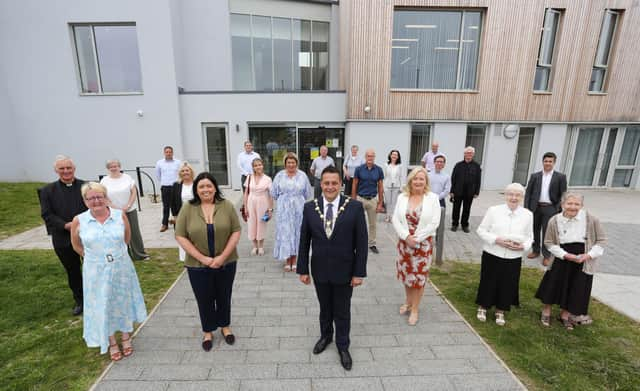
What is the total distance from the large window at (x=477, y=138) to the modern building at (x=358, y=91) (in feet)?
0.19

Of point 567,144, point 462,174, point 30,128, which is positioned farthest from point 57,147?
point 567,144

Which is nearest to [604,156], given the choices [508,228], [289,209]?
[508,228]

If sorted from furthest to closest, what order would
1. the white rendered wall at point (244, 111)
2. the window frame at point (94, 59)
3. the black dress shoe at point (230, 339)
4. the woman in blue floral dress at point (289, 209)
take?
the white rendered wall at point (244, 111)
the window frame at point (94, 59)
the woman in blue floral dress at point (289, 209)
the black dress shoe at point (230, 339)

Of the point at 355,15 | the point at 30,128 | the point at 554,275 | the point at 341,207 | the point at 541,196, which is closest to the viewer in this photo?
the point at 341,207

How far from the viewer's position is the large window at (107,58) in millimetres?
10156

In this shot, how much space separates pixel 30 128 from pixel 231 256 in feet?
40.3

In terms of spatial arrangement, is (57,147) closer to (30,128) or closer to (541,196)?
(30,128)

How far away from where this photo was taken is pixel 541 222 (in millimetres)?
5238

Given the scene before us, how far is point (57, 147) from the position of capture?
416 inches

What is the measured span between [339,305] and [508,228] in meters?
2.00

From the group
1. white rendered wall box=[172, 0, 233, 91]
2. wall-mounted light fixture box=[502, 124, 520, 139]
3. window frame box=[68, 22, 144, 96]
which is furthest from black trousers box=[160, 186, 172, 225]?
wall-mounted light fixture box=[502, 124, 520, 139]

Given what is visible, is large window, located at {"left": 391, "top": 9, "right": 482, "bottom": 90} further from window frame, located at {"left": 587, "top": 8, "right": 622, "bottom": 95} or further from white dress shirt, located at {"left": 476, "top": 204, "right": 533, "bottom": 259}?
white dress shirt, located at {"left": 476, "top": 204, "right": 533, "bottom": 259}

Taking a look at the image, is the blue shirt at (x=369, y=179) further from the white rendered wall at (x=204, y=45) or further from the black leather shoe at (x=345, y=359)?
the white rendered wall at (x=204, y=45)

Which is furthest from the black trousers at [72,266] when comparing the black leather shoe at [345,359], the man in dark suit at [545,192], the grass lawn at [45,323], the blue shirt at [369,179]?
the man in dark suit at [545,192]
